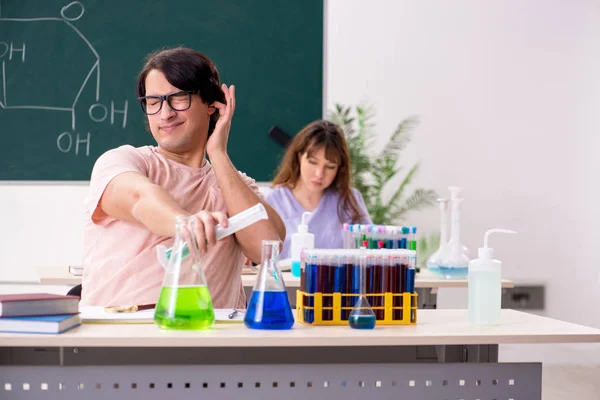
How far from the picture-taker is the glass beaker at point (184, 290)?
4.51ft

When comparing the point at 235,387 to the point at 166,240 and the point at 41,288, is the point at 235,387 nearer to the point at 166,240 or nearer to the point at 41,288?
the point at 166,240

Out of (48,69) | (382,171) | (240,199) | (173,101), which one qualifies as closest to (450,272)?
(240,199)

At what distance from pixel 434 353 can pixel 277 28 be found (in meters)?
3.33

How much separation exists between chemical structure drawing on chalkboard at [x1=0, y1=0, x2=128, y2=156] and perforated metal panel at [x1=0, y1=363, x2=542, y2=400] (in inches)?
131

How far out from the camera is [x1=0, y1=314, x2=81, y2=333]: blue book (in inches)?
51.9

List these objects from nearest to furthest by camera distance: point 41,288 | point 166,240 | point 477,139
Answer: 1. point 166,240
2. point 41,288
3. point 477,139

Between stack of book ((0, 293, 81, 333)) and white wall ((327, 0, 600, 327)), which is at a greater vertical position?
white wall ((327, 0, 600, 327))

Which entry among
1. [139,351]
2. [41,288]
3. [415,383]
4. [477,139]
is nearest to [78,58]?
[41,288]

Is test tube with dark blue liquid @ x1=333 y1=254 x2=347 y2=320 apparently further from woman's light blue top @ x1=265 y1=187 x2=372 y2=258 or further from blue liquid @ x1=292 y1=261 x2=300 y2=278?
woman's light blue top @ x1=265 y1=187 x2=372 y2=258

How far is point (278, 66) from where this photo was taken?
465cm

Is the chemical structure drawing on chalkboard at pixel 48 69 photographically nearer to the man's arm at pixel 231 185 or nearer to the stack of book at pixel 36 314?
the man's arm at pixel 231 185

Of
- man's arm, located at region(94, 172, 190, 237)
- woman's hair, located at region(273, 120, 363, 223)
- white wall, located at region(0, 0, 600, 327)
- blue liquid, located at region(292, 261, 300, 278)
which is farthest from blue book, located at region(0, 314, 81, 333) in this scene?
white wall, located at region(0, 0, 600, 327)

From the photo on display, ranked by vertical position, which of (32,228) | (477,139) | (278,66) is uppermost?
(278,66)

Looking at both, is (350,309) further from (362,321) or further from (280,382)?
(280,382)
